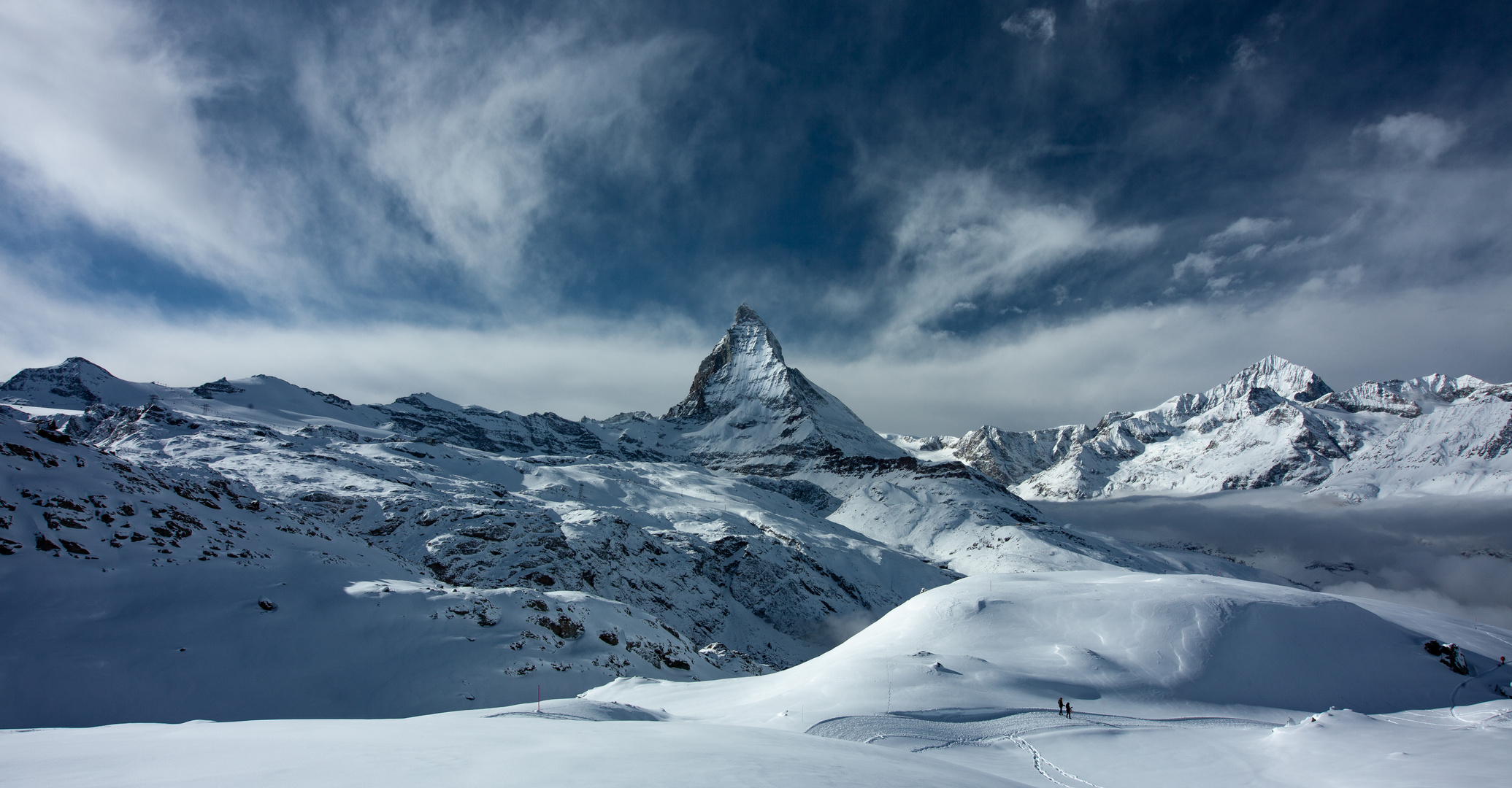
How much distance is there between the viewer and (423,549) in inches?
2616

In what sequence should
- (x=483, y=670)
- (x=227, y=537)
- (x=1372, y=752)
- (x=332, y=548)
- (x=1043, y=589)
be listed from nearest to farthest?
(x=1372, y=752), (x=1043, y=589), (x=483, y=670), (x=227, y=537), (x=332, y=548)

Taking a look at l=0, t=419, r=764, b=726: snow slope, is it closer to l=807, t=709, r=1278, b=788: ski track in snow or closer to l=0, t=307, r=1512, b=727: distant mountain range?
l=0, t=307, r=1512, b=727: distant mountain range

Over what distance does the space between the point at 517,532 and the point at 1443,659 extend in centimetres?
7577

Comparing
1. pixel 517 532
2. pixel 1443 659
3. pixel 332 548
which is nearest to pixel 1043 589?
pixel 1443 659

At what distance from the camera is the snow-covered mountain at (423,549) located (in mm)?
27594

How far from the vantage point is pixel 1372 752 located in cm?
1391

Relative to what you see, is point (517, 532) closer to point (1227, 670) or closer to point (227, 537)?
point (227, 537)

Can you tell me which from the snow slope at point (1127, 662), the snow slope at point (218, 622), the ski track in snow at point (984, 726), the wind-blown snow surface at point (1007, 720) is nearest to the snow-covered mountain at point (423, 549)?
the snow slope at point (218, 622)

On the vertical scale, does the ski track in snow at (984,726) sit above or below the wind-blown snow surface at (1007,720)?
below

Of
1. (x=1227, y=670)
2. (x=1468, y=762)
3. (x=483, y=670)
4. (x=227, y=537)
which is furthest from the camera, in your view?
(x=227, y=537)

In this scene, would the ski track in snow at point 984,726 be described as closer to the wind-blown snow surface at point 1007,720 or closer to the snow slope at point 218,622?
the wind-blown snow surface at point 1007,720

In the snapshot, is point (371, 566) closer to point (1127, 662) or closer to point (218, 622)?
point (218, 622)

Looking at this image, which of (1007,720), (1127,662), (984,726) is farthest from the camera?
(1127,662)

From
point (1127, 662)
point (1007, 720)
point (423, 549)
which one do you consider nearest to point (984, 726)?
point (1007, 720)
